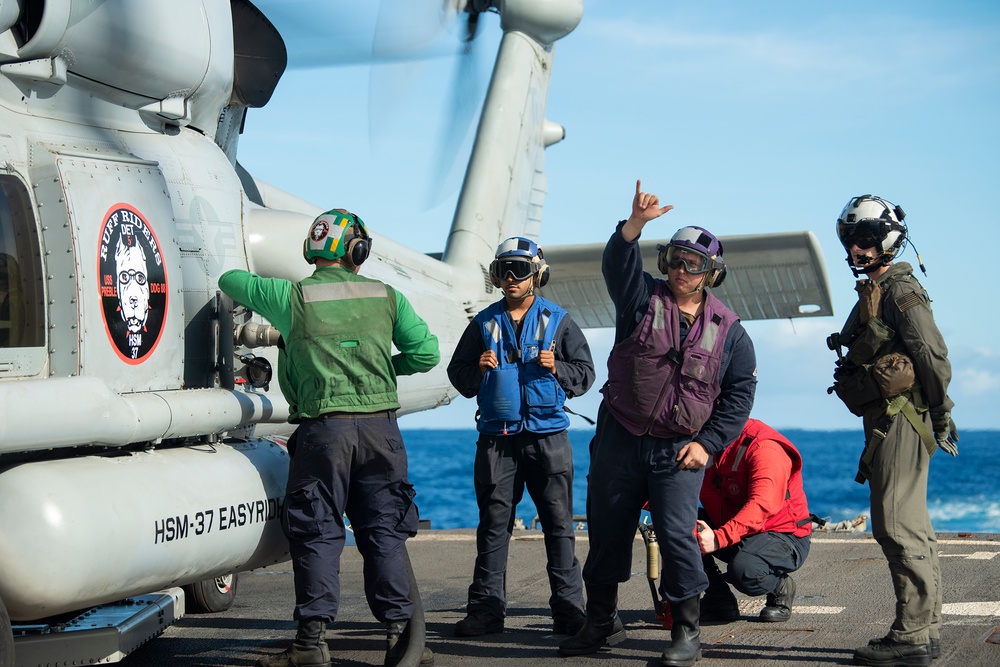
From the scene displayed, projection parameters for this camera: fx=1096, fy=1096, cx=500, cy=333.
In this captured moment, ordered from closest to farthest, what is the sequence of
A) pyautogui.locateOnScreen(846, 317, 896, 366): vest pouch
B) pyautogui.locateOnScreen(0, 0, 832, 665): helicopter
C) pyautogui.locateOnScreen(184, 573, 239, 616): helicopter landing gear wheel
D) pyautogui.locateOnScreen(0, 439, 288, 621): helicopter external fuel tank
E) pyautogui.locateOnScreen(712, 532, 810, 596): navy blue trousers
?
1. pyautogui.locateOnScreen(0, 439, 288, 621): helicopter external fuel tank
2. pyautogui.locateOnScreen(0, 0, 832, 665): helicopter
3. pyautogui.locateOnScreen(846, 317, 896, 366): vest pouch
4. pyautogui.locateOnScreen(712, 532, 810, 596): navy blue trousers
5. pyautogui.locateOnScreen(184, 573, 239, 616): helicopter landing gear wheel

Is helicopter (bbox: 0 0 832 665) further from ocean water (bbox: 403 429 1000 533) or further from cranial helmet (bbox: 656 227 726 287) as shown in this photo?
ocean water (bbox: 403 429 1000 533)

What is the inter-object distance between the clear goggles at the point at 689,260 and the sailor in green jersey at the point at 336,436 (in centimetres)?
113

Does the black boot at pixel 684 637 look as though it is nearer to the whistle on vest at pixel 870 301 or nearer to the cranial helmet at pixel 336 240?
the whistle on vest at pixel 870 301

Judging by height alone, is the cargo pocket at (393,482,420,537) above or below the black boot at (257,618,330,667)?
above

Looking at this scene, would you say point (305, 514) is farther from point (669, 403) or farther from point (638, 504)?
point (669, 403)

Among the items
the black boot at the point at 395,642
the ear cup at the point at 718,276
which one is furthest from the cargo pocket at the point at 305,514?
the ear cup at the point at 718,276

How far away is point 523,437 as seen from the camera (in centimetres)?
510

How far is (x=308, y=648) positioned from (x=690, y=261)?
2.10 metres

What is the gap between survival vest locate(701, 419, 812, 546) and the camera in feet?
17.1

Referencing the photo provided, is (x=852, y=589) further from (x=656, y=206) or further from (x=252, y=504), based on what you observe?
(x=252, y=504)

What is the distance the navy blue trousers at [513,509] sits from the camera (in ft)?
16.6

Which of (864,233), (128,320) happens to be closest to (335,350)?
(128,320)

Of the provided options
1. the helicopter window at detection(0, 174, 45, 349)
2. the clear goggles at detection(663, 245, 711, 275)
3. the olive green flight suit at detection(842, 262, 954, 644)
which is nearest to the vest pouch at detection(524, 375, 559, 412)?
the clear goggles at detection(663, 245, 711, 275)

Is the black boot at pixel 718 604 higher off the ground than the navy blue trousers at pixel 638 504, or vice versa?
the navy blue trousers at pixel 638 504
